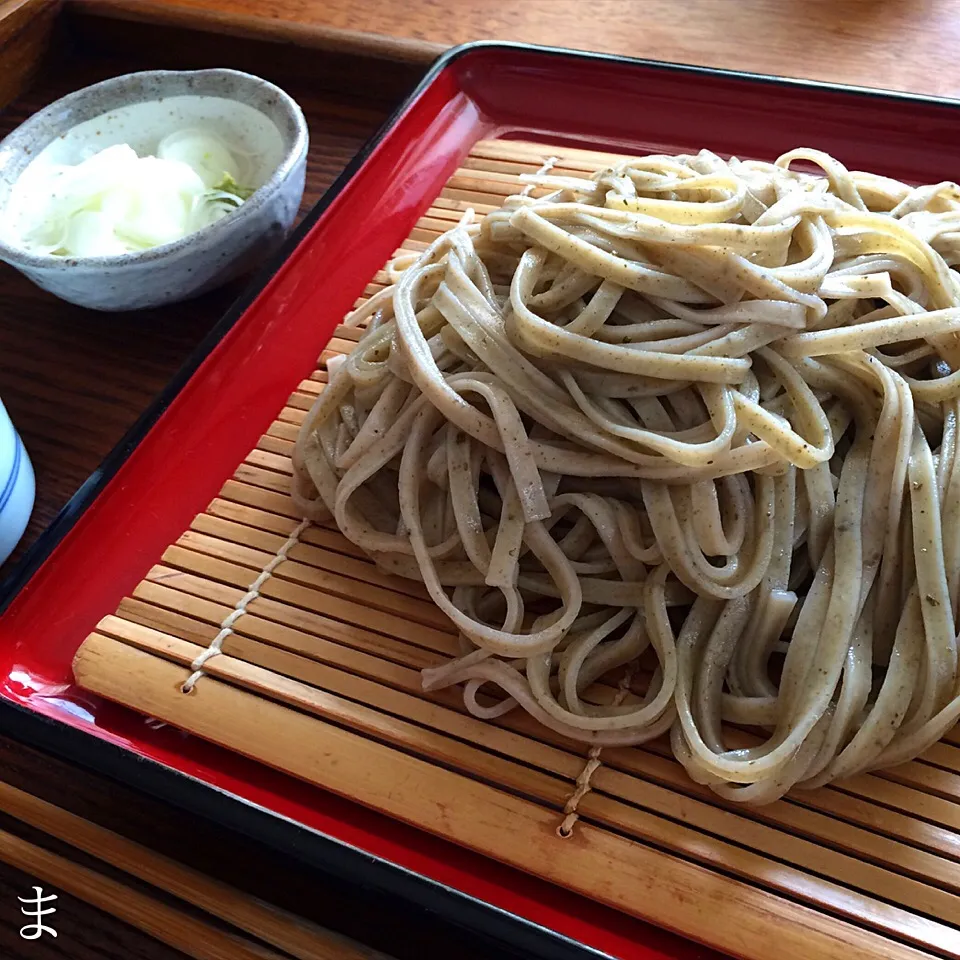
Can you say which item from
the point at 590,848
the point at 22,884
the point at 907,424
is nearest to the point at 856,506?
the point at 907,424

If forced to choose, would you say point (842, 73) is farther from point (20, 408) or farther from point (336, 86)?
point (20, 408)

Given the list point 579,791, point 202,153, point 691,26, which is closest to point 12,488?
point 202,153

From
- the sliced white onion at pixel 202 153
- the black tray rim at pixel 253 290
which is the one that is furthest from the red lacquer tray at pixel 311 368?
the sliced white onion at pixel 202 153

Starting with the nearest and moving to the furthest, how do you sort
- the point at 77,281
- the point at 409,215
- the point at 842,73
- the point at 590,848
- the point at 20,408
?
the point at 590,848 < the point at 77,281 < the point at 20,408 < the point at 409,215 < the point at 842,73

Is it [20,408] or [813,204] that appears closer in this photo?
[813,204]

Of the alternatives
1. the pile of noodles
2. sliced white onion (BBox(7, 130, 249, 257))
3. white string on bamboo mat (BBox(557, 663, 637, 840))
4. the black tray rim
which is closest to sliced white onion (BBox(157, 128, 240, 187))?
sliced white onion (BBox(7, 130, 249, 257))

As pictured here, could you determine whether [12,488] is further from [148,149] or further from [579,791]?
[579,791]

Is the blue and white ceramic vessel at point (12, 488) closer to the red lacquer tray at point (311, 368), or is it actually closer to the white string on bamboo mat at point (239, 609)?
the red lacquer tray at point (311, 368)
